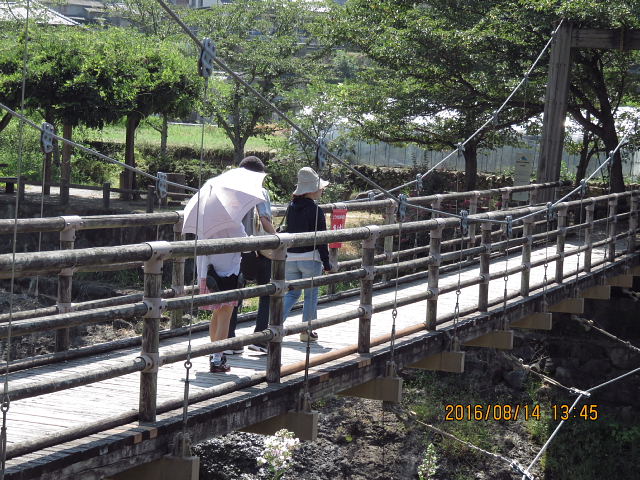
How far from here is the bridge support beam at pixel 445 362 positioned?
21.0 feet

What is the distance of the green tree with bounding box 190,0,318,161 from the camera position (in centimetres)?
2178

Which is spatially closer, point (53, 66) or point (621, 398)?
point (621, 398)

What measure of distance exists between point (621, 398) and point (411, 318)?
6.97m

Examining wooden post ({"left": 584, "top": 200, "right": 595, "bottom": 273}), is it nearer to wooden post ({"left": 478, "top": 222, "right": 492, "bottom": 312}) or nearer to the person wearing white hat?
wooden post ({"left": 478, "top": 222, "right": 492, "bottom": 312})

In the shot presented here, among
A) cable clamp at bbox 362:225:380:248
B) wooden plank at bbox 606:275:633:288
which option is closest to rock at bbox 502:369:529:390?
wooden plank at bbox 606:275:633:288

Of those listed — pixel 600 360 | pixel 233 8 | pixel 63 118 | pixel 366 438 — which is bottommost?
pixel 366 438

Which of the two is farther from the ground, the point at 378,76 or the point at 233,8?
the point at 233,8

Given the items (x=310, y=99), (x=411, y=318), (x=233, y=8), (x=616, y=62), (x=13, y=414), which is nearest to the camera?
(x=13, y=414)

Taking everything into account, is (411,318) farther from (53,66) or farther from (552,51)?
(53,66)

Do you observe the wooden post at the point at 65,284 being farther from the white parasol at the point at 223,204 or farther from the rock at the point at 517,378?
the rock at the point at 517,378

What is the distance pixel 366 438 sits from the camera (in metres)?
12.7

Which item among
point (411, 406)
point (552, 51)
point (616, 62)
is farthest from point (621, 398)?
point (616, 62)

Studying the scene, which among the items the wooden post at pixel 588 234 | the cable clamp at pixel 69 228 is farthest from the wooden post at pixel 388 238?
the cable clamp at pixel 69 228

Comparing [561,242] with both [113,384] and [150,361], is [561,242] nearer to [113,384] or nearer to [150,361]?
[113,384]
